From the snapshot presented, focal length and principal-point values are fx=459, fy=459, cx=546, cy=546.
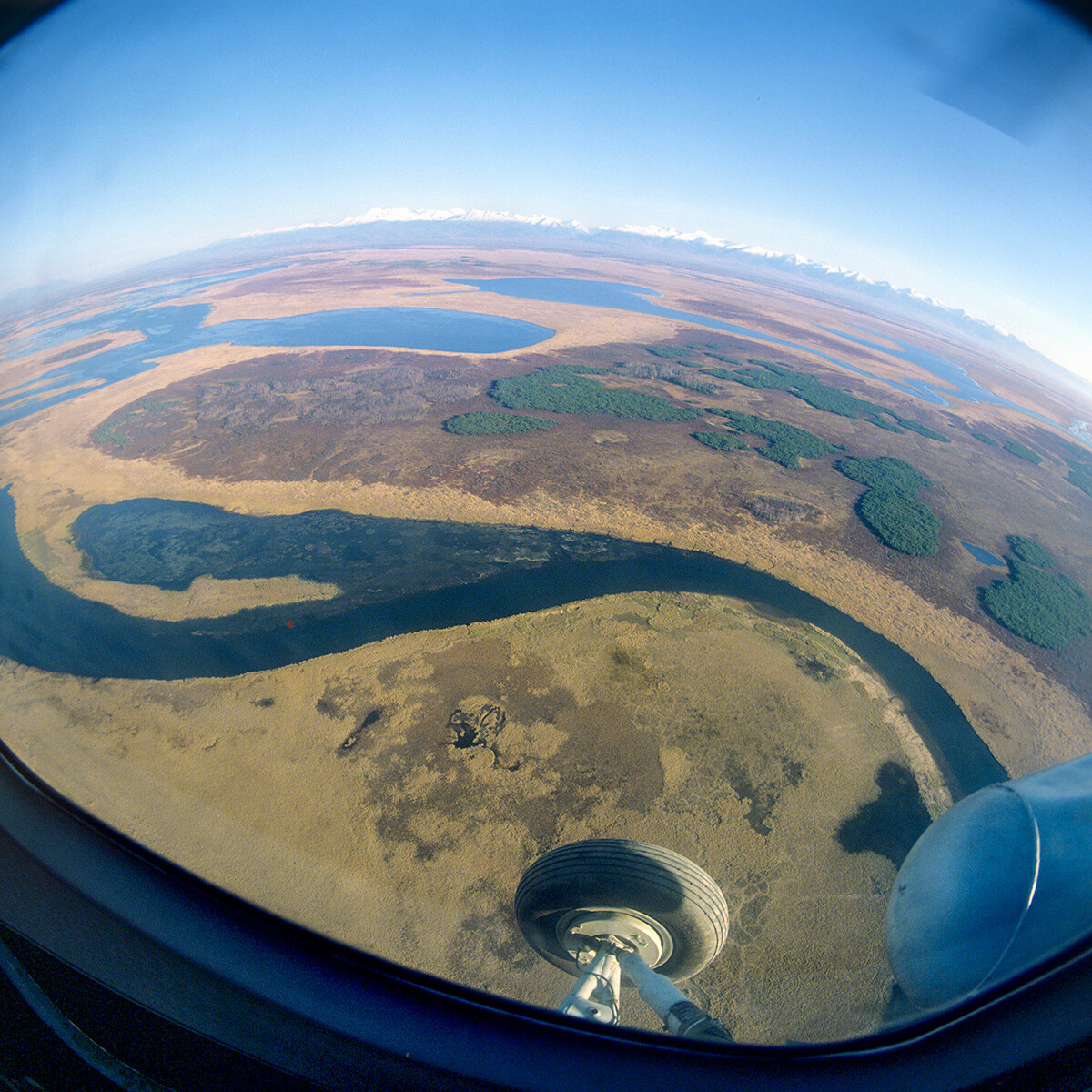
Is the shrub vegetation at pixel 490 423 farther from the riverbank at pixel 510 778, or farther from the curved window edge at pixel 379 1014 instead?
the curved window edge at pixel 379 1014

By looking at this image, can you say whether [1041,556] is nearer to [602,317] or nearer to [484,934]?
[484,934]

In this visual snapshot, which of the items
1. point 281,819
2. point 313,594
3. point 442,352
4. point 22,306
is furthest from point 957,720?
point 442,352

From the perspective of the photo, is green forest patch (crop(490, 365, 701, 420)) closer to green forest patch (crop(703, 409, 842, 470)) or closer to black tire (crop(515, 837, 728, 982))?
green forest patch (crop(703, 409, 842, 470))

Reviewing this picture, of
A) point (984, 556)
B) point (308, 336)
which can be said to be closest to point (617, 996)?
point (984, 556)

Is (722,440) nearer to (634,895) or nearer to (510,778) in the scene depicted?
(510,778)

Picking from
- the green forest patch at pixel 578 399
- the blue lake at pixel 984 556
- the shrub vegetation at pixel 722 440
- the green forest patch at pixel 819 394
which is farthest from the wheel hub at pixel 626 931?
the green forest patch at pixel 819 394

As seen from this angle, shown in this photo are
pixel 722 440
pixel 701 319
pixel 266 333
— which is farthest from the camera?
pixel 701 319
